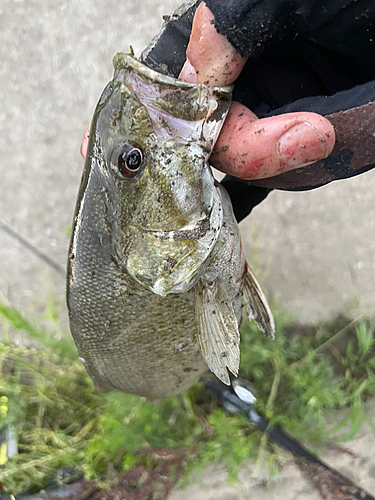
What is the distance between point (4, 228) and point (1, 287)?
424mm

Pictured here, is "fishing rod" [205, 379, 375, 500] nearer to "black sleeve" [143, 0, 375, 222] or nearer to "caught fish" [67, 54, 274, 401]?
"caught fish" [67, 54, 274, 401]

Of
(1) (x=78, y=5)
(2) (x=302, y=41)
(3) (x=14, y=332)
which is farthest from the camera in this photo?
(3) (x=14, y=332)

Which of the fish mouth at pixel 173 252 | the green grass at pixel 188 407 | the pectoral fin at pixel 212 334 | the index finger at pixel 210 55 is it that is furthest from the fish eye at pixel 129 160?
the green grass at pixel 188 407

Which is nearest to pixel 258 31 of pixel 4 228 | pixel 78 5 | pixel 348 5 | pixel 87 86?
pixel 348 5

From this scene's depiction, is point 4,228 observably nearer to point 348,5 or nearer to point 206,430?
point 206,430

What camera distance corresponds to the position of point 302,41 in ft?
3.29

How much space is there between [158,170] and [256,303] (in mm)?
709

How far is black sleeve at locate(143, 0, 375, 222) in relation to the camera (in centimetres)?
78

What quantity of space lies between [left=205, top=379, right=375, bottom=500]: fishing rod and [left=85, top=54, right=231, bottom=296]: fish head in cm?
126

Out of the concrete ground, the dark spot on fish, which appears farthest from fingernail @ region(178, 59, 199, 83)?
the concrete ground

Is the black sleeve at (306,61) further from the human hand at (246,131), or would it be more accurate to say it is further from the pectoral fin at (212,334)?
the pectoral fin at (212,334)

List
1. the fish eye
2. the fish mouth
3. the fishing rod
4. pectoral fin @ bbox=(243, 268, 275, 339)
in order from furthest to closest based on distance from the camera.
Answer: the fishing rod
pectoral fin @ bbox=(243, 268, 275, 339)
the fish mouth
the fish eye

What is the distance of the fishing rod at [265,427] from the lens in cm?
177

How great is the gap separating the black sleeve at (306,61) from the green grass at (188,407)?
47.0 inches
